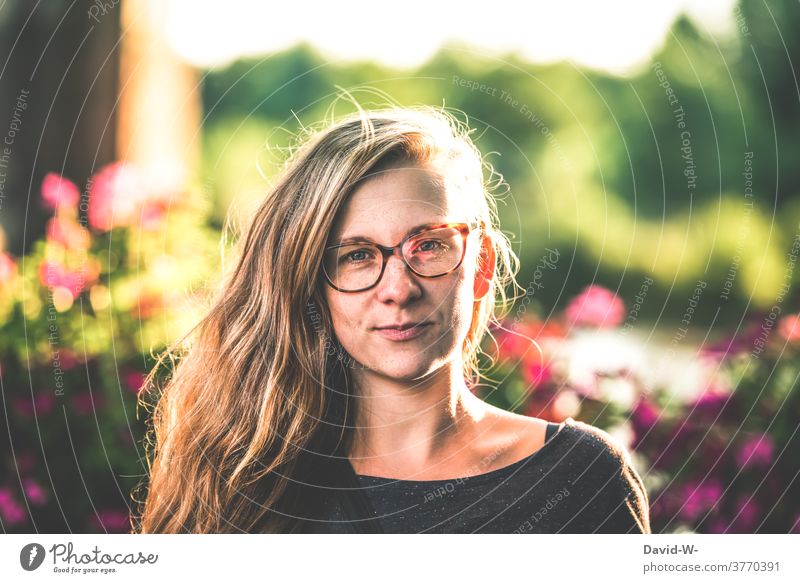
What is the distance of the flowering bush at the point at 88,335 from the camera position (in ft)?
5.75

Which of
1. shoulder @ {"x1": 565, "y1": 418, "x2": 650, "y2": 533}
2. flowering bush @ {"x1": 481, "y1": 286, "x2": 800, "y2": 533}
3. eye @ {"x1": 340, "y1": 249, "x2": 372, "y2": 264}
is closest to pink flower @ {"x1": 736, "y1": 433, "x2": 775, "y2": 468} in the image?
flowering bush @ {"x1": 481, "y1": 286, "x2": 800, "y2": 533}

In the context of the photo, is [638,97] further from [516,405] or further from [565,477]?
[565,477]

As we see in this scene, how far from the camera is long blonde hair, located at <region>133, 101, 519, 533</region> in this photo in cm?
128

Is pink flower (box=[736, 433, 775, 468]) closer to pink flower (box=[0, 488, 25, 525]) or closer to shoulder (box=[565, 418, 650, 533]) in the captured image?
shoulder (box=[565, 418, 650, 533])

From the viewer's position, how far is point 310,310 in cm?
133

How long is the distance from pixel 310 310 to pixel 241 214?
36 cm

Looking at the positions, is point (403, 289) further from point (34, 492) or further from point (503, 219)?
point (34, 492)

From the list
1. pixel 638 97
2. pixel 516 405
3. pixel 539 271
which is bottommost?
pixel 516 405

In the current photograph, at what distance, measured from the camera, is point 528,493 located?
1.33m

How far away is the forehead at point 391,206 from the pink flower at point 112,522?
89 cm

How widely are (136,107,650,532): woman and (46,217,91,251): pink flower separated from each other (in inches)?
25.5
